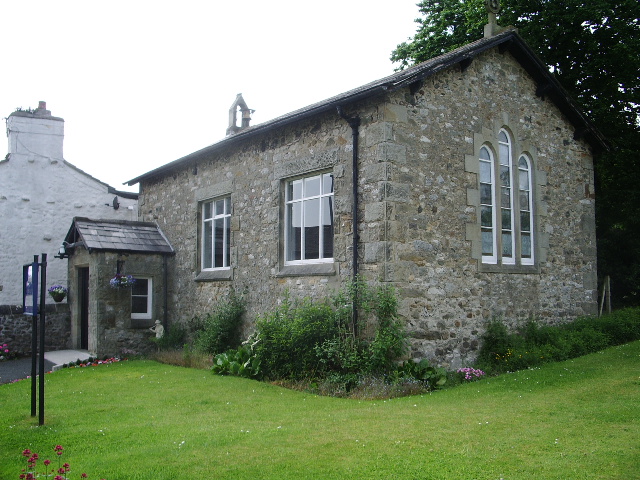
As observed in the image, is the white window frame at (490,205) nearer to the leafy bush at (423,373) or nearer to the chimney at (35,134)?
the leafy bush at (423,373)

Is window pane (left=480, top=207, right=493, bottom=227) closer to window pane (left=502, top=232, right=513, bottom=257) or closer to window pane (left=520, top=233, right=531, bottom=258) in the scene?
window pane (left=502, top=232, right=513, bottom=257)

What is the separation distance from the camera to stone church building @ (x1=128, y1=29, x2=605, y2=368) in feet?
36.6

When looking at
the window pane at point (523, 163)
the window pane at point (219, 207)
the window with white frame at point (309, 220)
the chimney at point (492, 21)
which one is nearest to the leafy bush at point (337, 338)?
the window with white frame at point (309, 220)

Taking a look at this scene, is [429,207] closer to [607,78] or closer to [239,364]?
[239,364]

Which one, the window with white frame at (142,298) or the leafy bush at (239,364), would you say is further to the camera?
the window with white frame at (142,298)

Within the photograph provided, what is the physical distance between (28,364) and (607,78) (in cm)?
1770

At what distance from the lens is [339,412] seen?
8398mm

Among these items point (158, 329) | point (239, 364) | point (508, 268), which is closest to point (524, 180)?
point (508, 268)

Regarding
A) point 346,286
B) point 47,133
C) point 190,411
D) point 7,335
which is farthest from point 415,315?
point 47,133

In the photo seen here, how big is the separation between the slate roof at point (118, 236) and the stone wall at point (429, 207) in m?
1.40

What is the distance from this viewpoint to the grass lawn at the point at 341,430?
5773 millimetres

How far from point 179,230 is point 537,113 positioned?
959 cm

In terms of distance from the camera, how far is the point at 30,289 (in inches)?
325

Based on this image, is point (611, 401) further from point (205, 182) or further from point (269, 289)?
point (205, 182)
